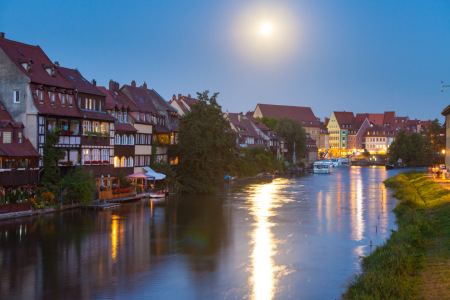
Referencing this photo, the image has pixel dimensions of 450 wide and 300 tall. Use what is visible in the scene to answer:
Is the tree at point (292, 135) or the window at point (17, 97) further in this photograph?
the tree at point (292, 135)

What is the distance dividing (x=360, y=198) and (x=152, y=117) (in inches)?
818

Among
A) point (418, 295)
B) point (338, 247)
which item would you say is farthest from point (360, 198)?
point (418, 295)

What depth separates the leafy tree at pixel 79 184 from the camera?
1275 inches

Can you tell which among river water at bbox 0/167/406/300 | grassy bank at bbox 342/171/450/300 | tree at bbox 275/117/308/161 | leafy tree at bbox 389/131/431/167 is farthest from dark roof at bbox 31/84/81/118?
leafy tree at bbox 389/131/431/167

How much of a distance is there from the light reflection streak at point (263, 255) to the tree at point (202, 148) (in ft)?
32.8

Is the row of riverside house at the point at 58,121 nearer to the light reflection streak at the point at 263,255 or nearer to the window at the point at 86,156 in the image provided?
the window at the point at 86,156

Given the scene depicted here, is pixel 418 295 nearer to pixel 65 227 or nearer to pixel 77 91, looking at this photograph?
pixel 65 227

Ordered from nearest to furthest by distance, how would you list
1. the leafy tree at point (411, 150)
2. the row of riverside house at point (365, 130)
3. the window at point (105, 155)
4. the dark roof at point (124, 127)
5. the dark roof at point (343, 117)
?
the window at point (105, 155)
the dark roof at point (124, 127)
the leafy tree at point (411, 150)
the row of riverside house at point (365, 130)
the dark roof at point (343, 117)

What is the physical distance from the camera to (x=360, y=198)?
44.1 metres

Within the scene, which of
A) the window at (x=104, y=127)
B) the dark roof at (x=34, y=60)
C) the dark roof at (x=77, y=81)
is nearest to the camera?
the dark roof at (x=34, y=60)

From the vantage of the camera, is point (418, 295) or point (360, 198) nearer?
point (418, 295)

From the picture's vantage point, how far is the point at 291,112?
142375 millimetres

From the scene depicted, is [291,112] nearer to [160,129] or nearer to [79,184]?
[160,129]

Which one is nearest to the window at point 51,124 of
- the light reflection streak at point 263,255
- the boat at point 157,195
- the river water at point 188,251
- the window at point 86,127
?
the window at point 86,127
